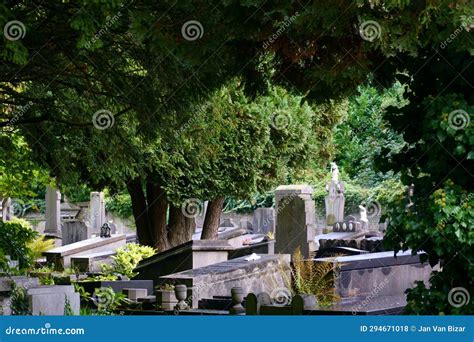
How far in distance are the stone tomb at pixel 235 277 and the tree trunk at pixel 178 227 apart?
27.7 feet

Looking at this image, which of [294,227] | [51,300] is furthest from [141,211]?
[51,300]

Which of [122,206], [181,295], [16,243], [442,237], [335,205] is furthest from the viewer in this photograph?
[122,206]

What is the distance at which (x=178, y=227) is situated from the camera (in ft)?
78.2

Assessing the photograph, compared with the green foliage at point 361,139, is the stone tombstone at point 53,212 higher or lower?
lower

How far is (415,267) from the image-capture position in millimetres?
14922

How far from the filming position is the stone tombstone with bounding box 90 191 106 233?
112 feet

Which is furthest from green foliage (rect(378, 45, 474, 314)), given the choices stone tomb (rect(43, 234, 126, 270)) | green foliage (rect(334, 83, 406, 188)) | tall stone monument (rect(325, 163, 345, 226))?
green foliage (rect(334, 83, 406, 188))

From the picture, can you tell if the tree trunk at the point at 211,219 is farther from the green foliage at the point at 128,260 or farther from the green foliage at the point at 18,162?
the green foliage at the point at 18,162

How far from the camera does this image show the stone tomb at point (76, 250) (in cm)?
2480

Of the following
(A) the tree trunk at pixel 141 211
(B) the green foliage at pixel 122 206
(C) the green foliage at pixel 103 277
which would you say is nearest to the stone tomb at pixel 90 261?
(A) the tree trunk at pixel 141 211

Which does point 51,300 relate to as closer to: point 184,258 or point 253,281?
point 253,281

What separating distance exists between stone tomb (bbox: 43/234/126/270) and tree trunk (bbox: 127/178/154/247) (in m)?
2.47

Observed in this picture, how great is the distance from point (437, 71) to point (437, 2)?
871 mm

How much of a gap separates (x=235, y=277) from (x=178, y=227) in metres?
9.46
